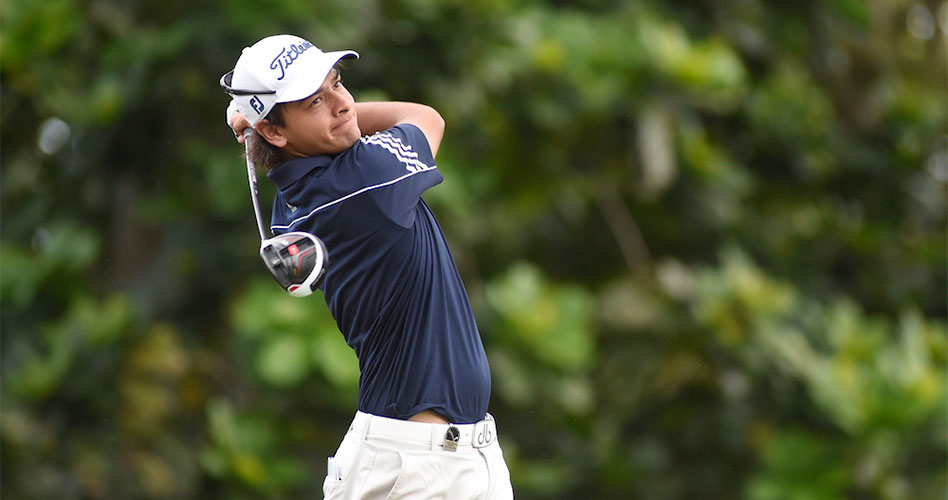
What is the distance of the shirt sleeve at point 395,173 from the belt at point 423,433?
44 cm

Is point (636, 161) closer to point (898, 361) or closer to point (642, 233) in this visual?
point (642, 233)

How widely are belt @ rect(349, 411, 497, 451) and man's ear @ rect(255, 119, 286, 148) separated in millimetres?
630

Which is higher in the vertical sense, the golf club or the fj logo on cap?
the fj logo on cap

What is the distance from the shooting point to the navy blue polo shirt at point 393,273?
2607mm

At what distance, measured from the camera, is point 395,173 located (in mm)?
2596

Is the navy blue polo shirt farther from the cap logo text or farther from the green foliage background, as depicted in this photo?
the green foliage background

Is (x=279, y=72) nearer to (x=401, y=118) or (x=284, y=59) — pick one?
(x=284, y=59)

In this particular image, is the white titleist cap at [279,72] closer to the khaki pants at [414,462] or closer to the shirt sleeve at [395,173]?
the shirt sleeve at [395,173]

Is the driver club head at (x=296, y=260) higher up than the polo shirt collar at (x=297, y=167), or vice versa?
the polo shirt collar at (x=297, y=167)

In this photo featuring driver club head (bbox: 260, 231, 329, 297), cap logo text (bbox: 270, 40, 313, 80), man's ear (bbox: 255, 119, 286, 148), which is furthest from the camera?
man's ear (bbox: 255, 119, 286, 148)

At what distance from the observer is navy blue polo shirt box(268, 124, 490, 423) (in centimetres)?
261

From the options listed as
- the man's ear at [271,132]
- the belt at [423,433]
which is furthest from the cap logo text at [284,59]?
the belt at [423,433]

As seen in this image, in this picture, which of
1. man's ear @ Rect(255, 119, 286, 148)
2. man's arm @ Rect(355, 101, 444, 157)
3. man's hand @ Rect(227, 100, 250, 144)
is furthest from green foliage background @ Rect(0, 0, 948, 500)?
man's ear @ Rect(255, 119, 286, 148)

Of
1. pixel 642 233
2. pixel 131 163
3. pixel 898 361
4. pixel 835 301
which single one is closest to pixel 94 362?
pixel 131 163
